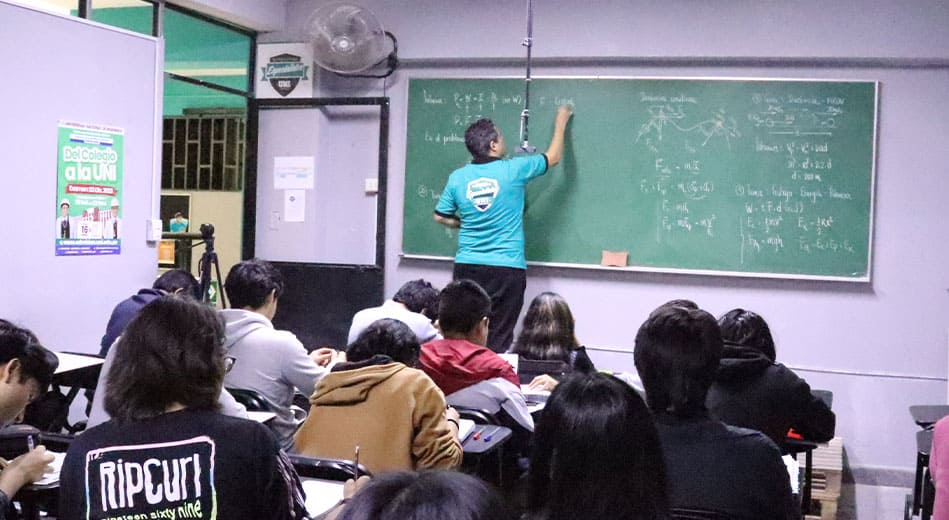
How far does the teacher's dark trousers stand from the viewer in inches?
219

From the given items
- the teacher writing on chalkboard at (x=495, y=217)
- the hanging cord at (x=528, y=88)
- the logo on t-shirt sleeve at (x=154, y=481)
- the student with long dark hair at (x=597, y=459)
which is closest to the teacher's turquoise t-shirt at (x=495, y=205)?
the teacher writing on chalkboard at (x=495, y=217)

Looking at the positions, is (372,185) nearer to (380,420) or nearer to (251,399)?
(251,399)

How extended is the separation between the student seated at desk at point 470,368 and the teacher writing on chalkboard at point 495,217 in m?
2.10

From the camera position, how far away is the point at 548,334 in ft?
14.6

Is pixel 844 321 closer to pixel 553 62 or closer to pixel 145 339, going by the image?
pixel 553 62

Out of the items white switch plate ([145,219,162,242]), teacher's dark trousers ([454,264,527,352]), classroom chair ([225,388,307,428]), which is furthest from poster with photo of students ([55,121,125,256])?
classroom chair ([225,388,307,428])

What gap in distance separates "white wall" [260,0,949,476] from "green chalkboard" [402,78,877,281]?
0.10m

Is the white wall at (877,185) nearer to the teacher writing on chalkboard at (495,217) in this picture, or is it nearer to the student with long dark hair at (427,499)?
the teacher writing on chalkboard at (495,217)

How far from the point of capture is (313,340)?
628cm

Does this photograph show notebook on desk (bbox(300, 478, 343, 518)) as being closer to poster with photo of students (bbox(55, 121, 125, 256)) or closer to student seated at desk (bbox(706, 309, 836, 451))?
student seated at desk (bbox(706, 309, 836, 451))

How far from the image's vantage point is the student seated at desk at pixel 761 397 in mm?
2824

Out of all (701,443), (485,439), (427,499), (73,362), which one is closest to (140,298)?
(73,362)

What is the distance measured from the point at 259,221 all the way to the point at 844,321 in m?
3.79

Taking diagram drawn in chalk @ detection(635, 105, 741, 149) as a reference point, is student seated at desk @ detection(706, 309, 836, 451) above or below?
below
